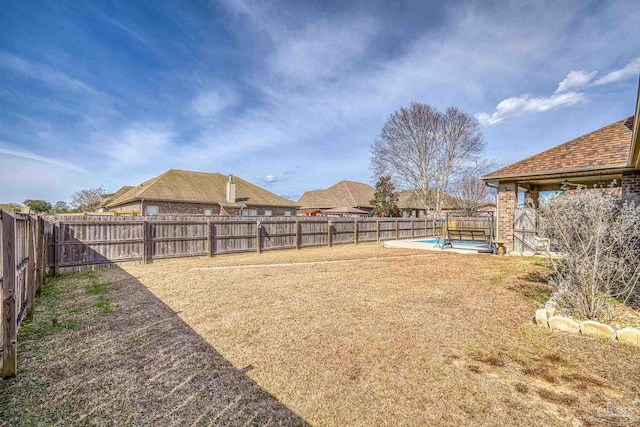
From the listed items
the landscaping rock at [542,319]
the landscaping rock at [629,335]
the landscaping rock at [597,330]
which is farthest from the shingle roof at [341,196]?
the landscaping rock at [629,335]

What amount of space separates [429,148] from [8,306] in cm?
2675

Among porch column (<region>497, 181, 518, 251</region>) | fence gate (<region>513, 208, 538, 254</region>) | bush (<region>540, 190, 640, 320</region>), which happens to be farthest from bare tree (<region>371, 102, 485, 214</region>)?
bush (<region>540, 190, 640, 320</region>)

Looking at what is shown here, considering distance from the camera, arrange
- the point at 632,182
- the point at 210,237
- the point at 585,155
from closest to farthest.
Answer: the point at 632,182 → the point at 585,155 → the point at 210,237

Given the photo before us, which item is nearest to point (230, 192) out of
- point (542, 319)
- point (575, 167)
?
point (575, 167)

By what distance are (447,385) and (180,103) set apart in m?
19.1

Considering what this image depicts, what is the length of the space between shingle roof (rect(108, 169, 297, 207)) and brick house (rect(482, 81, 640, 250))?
810 inches

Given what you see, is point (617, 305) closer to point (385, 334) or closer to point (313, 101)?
point (385, 334)

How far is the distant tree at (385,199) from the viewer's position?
33406mm

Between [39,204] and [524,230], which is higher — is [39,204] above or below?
above

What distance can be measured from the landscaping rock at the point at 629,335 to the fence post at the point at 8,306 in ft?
21.9

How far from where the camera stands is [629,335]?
11.2 ft

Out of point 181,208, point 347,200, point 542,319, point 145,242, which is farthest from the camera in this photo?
point 347,200

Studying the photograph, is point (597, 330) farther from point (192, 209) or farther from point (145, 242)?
point (192, 209)

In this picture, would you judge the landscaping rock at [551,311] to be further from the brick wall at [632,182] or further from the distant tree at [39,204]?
the distant tree at [39,204]
